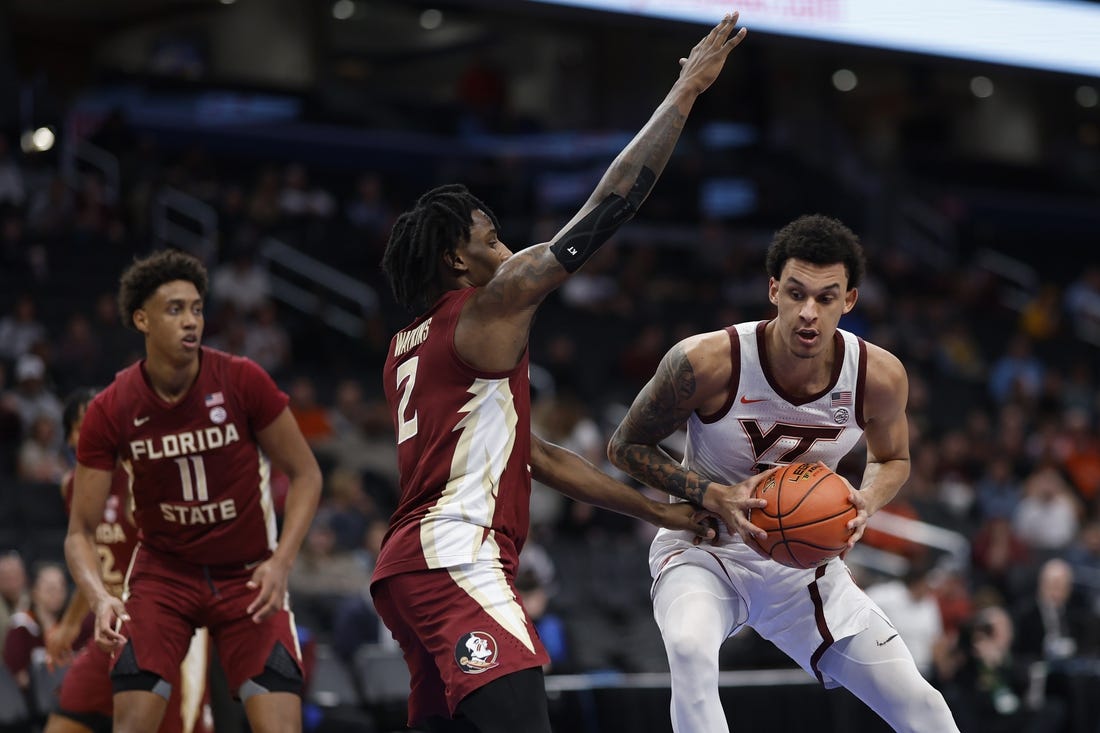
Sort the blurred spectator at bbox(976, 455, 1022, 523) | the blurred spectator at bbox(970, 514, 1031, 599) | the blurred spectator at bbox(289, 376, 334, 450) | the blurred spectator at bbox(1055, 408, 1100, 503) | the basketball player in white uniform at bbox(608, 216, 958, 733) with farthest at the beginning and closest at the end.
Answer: the blurred spectator at bbox(1055, 408, 1100, 503) → the blurred spectator at bbox(976, 455, 1022, 523) → the blurred spectator at bbox(970, 514, 1031, 599) → the blurred spectator at bbox(289, 376, 334, 450) → the basketball player in white uniform at bbox(608, 216, 958, 733)

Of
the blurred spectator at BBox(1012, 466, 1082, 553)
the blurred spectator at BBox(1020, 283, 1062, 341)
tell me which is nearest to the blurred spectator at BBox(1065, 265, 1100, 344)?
the blurred spectator at BBox(1020, 283, 1062, 341)

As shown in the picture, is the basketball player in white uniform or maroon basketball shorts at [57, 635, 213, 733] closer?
the basketball player in white uniform

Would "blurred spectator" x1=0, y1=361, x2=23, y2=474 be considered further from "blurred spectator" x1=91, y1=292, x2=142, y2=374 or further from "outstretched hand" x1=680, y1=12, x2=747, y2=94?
"outstretched hand" x1=680, y1=12, x2=747, y2=94

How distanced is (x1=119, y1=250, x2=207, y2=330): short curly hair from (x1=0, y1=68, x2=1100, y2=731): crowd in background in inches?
117

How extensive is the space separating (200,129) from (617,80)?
7.01 meters

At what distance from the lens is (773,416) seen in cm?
524

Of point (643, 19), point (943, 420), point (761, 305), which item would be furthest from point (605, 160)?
point (643, 19)

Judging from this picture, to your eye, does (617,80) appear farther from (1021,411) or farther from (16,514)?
(16,514)

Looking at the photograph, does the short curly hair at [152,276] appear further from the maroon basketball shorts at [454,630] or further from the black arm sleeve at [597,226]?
the black arm sleeve at [597,226]

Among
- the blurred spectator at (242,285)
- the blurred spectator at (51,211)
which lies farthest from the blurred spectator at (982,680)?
the blurred spectator at (51,211)

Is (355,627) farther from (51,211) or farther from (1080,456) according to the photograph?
(1080,456)

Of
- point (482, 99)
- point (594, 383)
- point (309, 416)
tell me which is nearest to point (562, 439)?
point (309, 416)

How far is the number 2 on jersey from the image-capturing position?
4.69 metres

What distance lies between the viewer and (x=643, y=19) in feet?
41.6
